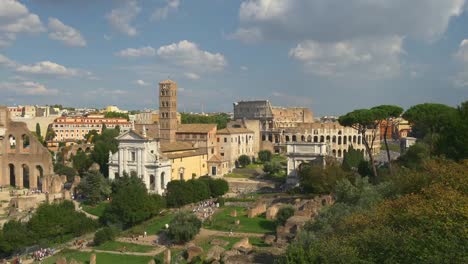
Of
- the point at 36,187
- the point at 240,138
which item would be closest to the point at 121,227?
the point at 36,187

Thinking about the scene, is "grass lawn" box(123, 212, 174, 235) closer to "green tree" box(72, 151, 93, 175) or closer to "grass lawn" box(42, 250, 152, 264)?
"grass lawn" box(42, 250, 152, 264)

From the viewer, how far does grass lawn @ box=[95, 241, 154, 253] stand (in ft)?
93.8

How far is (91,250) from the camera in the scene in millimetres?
28734

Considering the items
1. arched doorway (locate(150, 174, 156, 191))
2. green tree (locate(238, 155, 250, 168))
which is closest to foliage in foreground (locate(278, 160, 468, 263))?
arched doorway (locate(150, 174, 156, 191))

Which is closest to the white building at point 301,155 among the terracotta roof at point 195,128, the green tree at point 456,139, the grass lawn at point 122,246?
the terracotta roof at point 195,128

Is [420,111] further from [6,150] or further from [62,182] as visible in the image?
[6,150]

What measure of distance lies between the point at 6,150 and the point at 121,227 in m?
27.1

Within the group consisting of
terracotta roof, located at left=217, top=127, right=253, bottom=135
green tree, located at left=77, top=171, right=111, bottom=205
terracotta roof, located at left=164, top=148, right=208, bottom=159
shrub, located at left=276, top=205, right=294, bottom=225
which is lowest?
shrub, located at left=276, top=205, right=294, bottom=225

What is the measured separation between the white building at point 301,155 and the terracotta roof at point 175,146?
37.1 ft

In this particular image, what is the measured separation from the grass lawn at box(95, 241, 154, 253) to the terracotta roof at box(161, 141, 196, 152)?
1900 centimetres

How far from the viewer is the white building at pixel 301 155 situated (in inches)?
1870

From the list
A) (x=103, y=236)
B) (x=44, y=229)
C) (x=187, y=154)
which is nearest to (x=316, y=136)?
(x=187, y=154)

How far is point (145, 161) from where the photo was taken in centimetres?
4619

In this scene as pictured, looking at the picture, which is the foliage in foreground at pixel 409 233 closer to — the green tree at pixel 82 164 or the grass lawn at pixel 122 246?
the grass lawn at pixel 122 246
